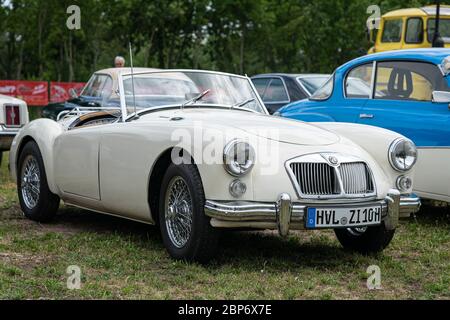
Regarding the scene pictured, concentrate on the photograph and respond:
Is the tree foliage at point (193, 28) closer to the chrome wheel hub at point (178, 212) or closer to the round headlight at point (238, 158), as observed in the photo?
the chrome wheel hub at point (178, 212)

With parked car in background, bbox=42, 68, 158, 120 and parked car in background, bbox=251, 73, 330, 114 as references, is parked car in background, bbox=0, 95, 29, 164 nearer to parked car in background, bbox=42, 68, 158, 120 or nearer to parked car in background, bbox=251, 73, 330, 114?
parked car in background, bbox=42, 68, 158, 120

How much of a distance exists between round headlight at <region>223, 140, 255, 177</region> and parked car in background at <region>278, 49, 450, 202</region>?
8.11 feet

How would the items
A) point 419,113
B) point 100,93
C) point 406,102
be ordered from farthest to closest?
point 100,93, point 406,102, point 419,113

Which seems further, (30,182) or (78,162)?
(30,182)

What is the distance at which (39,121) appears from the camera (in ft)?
23.6

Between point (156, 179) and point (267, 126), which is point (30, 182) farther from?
point (267, 126)

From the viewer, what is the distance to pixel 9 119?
33.6 feet

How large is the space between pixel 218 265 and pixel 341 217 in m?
0.87

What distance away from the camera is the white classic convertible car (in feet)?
15.9

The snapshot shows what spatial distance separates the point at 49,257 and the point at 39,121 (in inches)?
82.3

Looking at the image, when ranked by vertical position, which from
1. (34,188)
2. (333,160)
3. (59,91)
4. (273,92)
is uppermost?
(333,160)

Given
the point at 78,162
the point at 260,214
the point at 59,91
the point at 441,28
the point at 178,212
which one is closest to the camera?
the point at 260,214

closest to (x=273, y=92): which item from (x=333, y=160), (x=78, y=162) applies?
(x=78, y=162)
